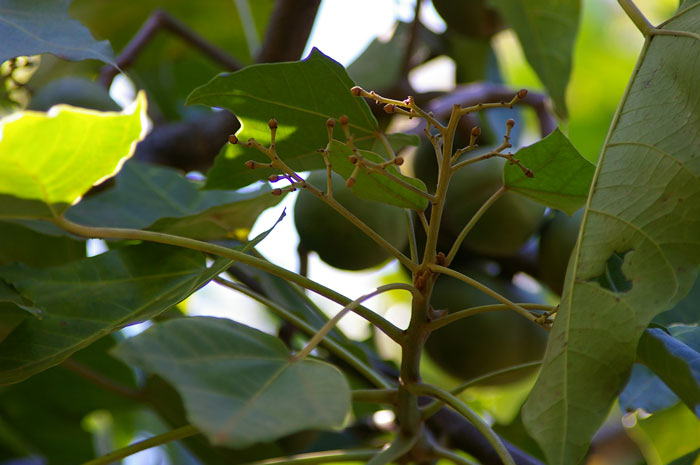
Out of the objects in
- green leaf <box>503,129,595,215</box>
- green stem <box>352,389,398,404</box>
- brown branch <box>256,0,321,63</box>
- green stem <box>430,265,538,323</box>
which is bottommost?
green stem <box>352,389,398,404</box>

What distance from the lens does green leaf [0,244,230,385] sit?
630 millimetres

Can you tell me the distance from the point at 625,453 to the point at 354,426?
0.60 metres

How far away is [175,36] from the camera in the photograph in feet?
4.45

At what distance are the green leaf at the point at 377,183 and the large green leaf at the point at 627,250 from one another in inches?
4.5

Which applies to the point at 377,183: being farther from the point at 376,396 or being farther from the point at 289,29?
the point at 289,29

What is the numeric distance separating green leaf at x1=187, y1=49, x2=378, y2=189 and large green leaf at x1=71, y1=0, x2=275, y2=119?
68 centimetres

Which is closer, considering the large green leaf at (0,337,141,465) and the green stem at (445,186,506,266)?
the green stem at (445,186,506,266)

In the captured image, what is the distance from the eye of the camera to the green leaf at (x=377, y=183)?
2.05ft

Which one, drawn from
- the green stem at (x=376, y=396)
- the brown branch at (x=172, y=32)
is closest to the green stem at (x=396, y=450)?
the green stem at (x=376, y=396)

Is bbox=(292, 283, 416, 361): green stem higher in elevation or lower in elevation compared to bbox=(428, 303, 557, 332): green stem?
lower

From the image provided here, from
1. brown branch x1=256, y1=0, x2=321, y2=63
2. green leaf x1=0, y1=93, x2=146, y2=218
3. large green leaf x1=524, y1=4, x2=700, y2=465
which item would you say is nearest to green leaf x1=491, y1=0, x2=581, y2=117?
brown branch x1=256, y1=0, x2=321, y2=63

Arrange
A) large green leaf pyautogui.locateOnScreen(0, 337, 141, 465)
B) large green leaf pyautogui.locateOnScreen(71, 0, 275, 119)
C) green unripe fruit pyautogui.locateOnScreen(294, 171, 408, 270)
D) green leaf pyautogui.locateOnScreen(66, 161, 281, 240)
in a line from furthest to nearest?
large green leaf pyautogui.locateOnScreen(71, 0, 275, 119), large green leaf pyautogui.locateOnScreen(0, 337, 141, 465), green unripe fruit pyautogui.locateOnScreen(294, 171, 408, 270), green leaf pyautogui.locateOnScreen(66, 161, 281, 240)

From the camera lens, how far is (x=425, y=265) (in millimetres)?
607

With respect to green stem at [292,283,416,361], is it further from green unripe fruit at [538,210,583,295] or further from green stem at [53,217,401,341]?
green unripe fruit at [538,210,583,295]
